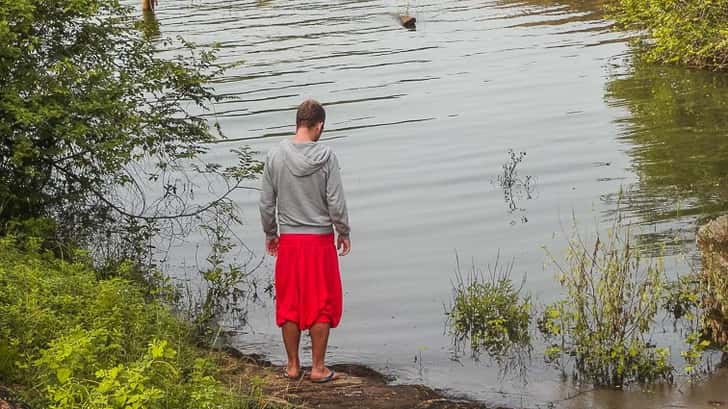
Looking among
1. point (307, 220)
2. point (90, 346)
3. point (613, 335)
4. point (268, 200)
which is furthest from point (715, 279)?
point (90, 346)

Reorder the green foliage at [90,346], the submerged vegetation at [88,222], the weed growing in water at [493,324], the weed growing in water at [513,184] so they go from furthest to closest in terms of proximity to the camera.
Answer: the weed growing in water at [513,184] < the weed growing in water at [493,324] < the submerged vegetation at [88,222] < the green foliage at [90,346]

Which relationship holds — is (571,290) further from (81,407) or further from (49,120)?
(49,120)

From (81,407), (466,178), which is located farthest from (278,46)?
(81,407)

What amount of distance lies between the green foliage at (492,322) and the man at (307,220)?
2.18 meters

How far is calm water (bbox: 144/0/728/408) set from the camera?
1057 centimetres

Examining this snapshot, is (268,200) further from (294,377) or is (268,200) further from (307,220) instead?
(294,377)

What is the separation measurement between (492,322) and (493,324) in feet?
0.23

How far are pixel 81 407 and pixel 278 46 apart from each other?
26.5 metres

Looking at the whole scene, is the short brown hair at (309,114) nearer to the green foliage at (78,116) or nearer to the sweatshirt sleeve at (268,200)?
the sweatshirt sleeve at (268,200)

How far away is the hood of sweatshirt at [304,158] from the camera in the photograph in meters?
7.84

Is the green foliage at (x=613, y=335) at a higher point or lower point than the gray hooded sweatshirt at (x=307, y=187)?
lower

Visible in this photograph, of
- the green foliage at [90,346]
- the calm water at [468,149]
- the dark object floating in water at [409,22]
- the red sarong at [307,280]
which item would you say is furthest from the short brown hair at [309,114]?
the dark object floating in water at [409,22]

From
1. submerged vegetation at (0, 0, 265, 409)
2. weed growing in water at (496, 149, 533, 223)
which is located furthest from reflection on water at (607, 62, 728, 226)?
submerged vegetation at (0, 0, 265, 409)

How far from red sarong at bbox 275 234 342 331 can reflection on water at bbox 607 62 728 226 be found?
6418 mm
